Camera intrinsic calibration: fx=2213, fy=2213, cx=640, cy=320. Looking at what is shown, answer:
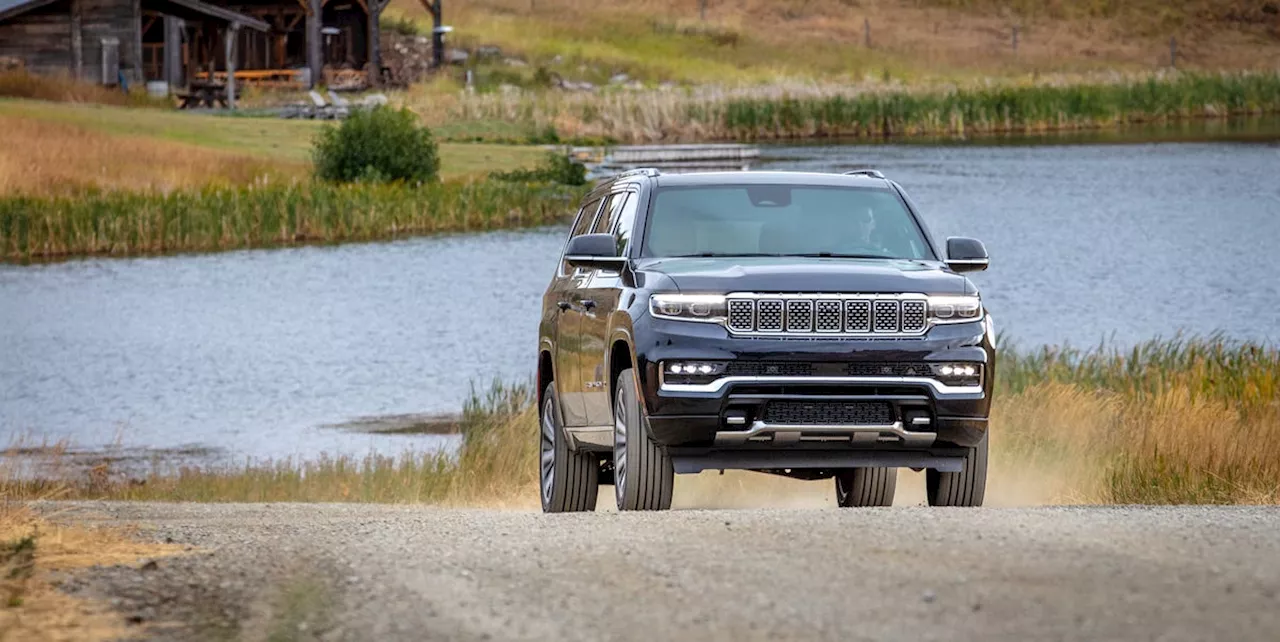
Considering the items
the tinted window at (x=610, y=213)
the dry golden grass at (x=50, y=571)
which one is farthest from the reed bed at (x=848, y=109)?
the dry golden grass at (x=50, y=571)

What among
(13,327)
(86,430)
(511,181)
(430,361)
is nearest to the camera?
(86,430)

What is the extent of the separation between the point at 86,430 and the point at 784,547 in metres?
17.9

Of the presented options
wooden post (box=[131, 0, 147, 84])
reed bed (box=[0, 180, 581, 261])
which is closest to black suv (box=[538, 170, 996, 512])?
reed bed (box=[0, 180, 581, 261])

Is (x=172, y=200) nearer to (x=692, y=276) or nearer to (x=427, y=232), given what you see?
A: (x=427, y=232)

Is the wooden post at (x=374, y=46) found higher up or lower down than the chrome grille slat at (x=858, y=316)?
lower down

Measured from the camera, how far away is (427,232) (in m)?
50.8

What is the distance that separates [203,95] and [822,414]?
6505 cm

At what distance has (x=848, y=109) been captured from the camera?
86625 millimetres

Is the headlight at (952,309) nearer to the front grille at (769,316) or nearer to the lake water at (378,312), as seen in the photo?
the front grille at (769,316)

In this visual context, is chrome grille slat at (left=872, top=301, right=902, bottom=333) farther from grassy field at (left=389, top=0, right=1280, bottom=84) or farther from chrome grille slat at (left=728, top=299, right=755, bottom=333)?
grassy field at (left=389, top=0, right=1280, bottom=84)

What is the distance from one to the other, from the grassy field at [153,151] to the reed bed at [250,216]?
1805mm

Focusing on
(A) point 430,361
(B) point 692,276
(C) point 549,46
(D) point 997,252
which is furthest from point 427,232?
(C) point 549,46

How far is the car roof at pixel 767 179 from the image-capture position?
12.4 metres

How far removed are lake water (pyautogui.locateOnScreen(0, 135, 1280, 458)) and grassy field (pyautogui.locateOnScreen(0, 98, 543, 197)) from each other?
6.35 metres
